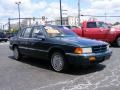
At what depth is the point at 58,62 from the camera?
8.81 meters

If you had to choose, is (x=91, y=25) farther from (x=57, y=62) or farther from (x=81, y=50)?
(x=81, y=50)

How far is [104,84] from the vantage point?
22.9ft

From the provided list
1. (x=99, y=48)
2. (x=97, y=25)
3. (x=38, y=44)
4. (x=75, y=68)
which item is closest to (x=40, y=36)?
(x=38, y=44)

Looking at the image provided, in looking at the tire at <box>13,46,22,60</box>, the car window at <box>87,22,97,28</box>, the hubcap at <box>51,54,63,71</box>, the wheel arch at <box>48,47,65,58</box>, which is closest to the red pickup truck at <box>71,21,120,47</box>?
the car window at <box>87,22,97,28</box>

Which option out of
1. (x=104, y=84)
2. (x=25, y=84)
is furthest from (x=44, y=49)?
(x=104, y=84)

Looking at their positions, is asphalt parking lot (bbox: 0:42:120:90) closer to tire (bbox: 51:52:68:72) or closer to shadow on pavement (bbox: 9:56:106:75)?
shadow on pavement (bbox: 9:56:106:75)

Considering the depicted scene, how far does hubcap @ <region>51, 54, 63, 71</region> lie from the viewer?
28.6 ft

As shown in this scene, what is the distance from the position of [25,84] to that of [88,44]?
2.34 metres

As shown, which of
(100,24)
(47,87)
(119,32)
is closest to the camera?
(47,87)

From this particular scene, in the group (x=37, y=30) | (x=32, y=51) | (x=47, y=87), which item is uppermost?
(x=37, y=30)

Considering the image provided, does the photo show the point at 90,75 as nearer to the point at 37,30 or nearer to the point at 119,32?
the point at 37,30

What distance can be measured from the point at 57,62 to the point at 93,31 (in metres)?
8.18

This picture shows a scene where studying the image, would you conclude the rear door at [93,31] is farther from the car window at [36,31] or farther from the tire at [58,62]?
the tire at [58,62]

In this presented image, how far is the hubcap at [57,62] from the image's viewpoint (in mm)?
8727
